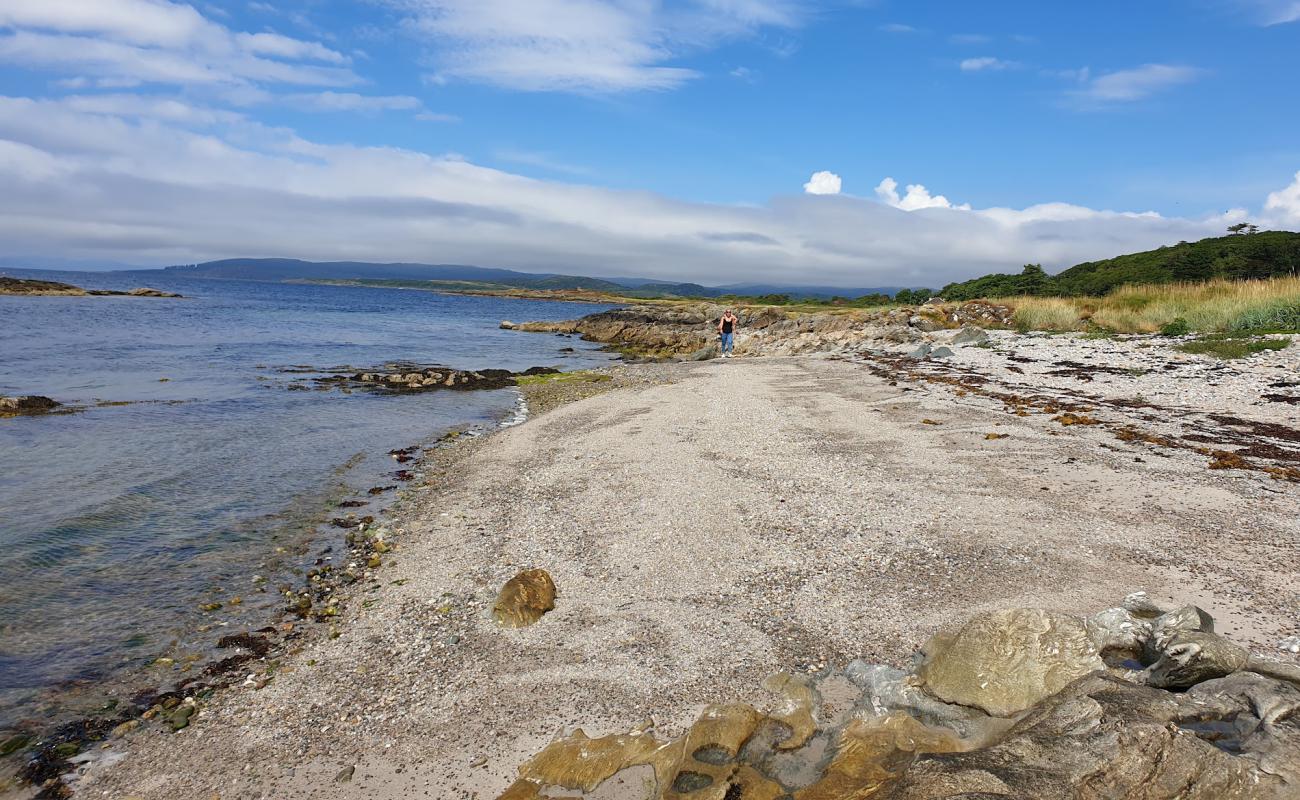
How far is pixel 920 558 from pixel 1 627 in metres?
10.7

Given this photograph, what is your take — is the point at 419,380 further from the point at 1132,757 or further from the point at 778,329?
the point at 1132,757

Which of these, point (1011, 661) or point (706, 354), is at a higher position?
point (706, 354)

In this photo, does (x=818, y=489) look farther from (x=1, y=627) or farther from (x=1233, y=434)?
(x=1, y=627)

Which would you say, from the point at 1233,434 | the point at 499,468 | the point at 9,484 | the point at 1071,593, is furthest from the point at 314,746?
the point at 1233,434

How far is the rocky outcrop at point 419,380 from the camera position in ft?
92.6

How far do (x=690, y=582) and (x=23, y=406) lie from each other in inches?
860

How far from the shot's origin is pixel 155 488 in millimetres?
13133

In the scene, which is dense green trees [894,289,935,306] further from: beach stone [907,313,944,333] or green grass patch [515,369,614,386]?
green grass patch [515,369,614,386]

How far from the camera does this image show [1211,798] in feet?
10.8

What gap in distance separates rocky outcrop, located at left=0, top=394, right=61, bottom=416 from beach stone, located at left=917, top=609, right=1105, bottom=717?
24.4 meters

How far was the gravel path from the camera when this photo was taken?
5.65 metres

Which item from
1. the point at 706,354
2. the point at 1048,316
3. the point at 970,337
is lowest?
the point at 706,354

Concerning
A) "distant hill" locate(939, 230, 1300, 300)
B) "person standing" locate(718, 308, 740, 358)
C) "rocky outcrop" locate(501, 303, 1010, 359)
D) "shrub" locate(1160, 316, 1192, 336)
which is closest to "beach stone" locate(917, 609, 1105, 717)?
"shrub" locate(1160, 316, 1192, 336)

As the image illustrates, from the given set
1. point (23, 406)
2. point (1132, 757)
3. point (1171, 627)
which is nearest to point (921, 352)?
point (1171, 627)
